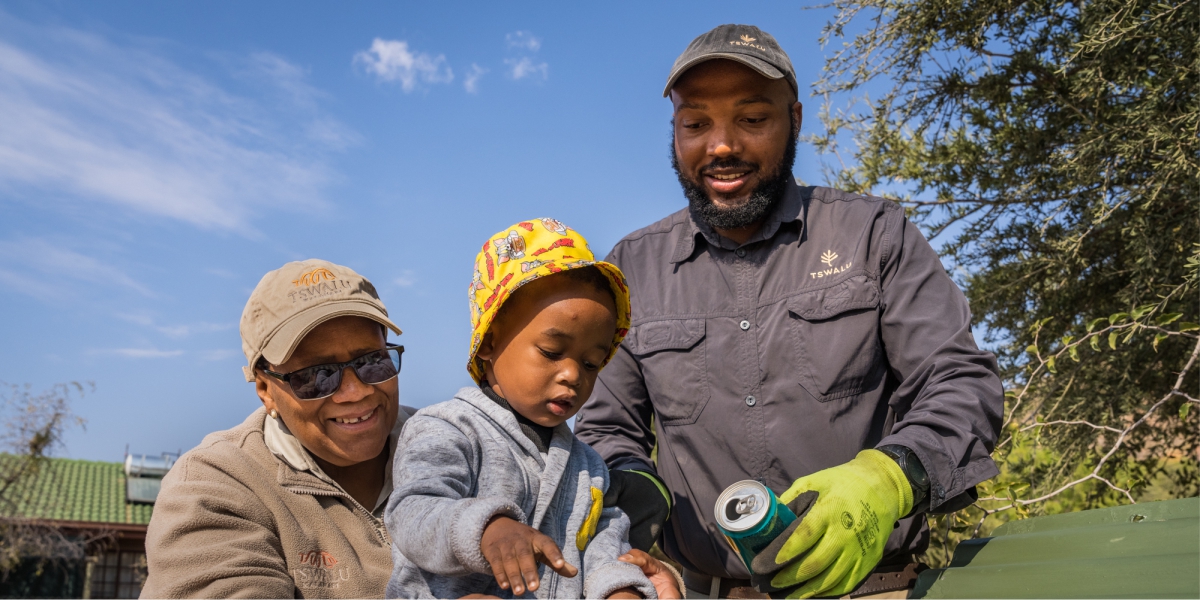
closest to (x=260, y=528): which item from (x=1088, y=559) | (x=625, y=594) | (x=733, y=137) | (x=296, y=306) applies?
(x=296, y=306)

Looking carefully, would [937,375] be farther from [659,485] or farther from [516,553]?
[516,553]

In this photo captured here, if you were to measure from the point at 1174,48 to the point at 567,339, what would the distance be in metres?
4.31

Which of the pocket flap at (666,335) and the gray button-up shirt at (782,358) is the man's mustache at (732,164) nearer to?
the gray button-up shirt at (782,358)

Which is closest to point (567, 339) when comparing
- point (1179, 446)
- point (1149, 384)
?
point (1149, 384)

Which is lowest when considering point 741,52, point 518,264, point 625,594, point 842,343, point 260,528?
point 625,594

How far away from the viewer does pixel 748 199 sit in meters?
2.93

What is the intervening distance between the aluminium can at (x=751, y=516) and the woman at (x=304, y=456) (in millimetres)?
943

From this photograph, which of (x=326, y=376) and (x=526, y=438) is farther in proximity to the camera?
(x=326, y=376)

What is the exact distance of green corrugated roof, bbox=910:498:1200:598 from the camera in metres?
2.04

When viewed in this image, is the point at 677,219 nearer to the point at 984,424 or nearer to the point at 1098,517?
the point at 984,424

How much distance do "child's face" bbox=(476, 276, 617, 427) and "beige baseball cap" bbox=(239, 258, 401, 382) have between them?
457 mm

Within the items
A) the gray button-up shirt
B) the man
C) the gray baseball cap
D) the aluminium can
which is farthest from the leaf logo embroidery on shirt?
the gray baseball cap

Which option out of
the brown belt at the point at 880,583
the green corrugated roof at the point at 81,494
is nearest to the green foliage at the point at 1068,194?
the brown belt at the point at 880,583

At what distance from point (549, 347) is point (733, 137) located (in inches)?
42.1
